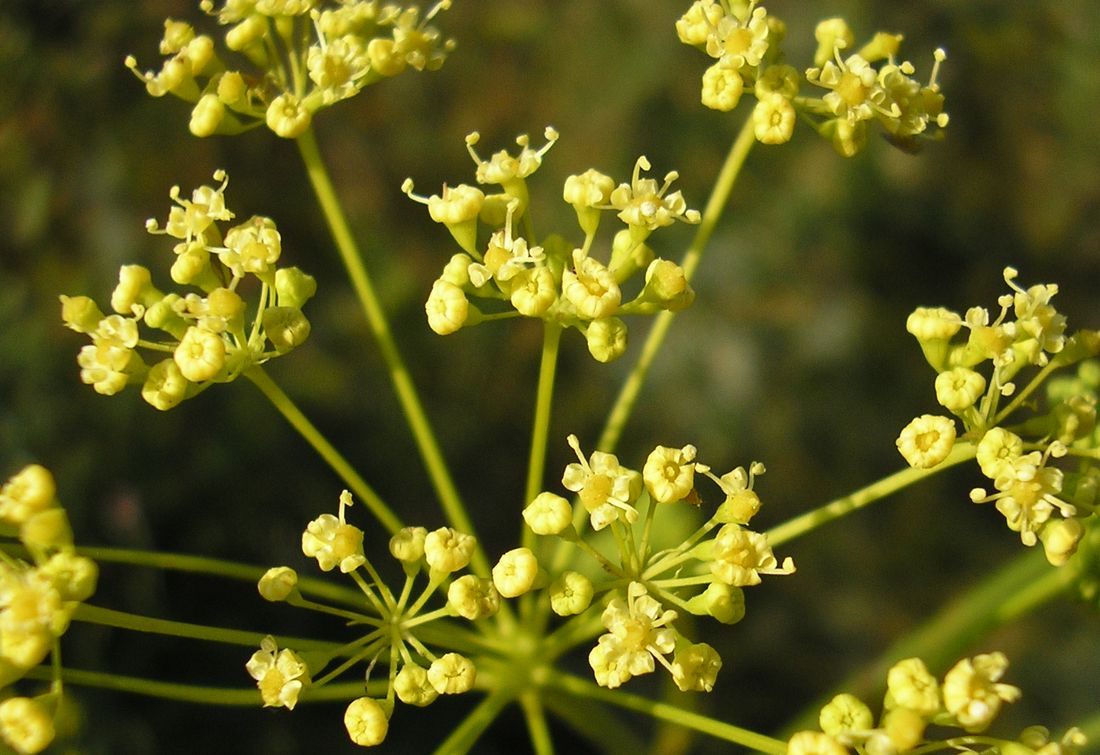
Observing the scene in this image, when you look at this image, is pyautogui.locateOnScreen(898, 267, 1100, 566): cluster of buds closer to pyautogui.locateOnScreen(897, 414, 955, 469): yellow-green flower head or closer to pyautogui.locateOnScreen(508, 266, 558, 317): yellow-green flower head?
pyautogui.locateOnScreen(897, 414, 955, 469): yellow-green flower head

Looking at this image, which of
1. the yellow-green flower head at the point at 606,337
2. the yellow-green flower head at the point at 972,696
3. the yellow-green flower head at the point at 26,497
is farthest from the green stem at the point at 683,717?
the yellow-green flower head at the point at 26,497

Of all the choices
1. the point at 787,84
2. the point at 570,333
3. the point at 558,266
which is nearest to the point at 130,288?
the point at 558,266

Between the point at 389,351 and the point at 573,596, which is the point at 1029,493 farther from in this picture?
the point at 389,351

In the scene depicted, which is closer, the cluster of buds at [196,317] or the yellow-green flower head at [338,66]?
the cluster of buds at [196,317]

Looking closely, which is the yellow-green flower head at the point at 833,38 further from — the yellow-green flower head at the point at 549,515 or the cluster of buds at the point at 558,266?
the yellow-green flower head at the point at 549,515

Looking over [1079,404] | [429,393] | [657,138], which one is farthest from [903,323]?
[1079,404]

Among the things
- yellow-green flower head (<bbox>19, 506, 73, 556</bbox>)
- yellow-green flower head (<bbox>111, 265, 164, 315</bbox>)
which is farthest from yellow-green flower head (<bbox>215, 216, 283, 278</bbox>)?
yellow-green flower head (<bbox>19, 506, 73, 556</bbox>)

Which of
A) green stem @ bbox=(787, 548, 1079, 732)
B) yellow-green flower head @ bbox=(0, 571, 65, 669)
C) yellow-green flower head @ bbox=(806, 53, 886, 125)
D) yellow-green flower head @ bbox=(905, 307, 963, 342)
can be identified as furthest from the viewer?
green stem @ bbox=(787, 548, 1079, 732)
